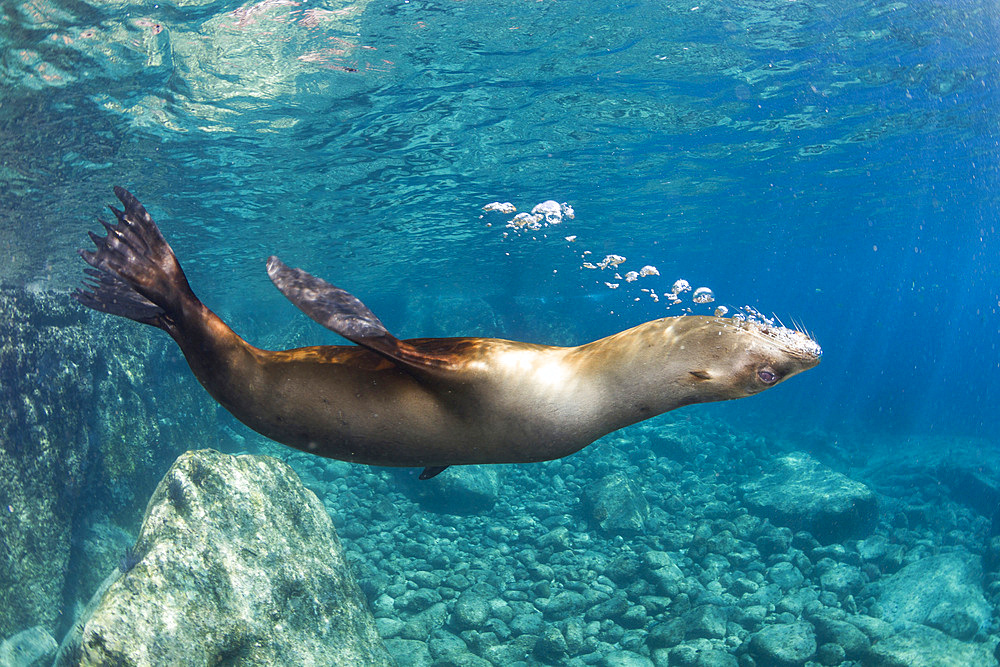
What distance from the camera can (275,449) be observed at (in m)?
16.0

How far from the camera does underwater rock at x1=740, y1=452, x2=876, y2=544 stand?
11133mm

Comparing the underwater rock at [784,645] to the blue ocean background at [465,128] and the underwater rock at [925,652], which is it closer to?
the underwater rock at [925,652]

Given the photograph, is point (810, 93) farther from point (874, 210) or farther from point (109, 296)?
point (874, 210)

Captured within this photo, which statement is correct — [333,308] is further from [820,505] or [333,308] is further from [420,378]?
[820,505]

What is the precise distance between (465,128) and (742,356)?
13.1 meters

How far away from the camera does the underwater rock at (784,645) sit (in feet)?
21.5

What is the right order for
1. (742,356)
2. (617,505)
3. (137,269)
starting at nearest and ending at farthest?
(742,356), (137,269), (617,505)

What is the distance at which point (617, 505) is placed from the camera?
37.8 feet

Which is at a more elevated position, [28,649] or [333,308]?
[333,308]

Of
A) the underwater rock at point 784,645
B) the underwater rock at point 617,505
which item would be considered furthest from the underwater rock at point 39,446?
the underwater rock at point 784,645

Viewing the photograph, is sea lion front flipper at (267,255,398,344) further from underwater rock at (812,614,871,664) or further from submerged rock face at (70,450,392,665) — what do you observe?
underwater rock at (812,614,871,664)

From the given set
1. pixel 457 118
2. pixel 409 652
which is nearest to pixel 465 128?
pixel 457 118

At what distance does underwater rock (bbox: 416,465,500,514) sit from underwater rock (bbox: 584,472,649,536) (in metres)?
2.23

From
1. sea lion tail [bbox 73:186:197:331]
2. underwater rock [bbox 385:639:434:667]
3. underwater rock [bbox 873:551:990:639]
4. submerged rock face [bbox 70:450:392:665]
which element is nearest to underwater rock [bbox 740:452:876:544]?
underwater rock [bbox 873:551:990:639]
